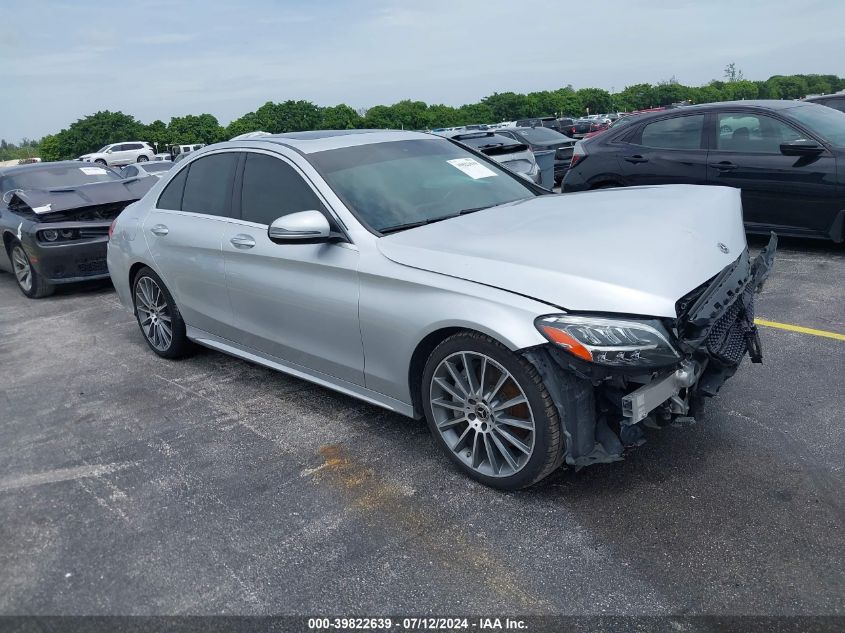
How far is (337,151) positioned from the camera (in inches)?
165

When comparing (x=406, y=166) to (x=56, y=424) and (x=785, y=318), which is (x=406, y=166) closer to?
(x=56, y=424)

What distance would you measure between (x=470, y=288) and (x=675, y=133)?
18.7 feet

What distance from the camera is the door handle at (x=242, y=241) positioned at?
13.8 feet

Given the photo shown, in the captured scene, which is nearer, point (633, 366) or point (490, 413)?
point (633, 366)

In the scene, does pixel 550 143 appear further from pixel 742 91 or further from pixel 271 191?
pixel 742 91

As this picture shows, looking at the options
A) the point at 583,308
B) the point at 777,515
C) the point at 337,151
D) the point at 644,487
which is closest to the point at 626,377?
the point at 583,308

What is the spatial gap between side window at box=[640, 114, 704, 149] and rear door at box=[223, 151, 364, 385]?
513 cm

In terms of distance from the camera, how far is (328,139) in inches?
173

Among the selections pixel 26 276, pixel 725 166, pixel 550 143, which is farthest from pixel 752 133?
pixel 26 276

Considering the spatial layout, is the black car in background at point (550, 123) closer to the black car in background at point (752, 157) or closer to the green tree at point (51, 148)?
the black car in background at point (752, 157)

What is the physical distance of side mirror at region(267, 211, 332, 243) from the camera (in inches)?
139

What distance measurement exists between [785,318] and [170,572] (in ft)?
15.3

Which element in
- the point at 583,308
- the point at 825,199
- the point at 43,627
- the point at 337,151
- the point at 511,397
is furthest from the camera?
the point at 825,199

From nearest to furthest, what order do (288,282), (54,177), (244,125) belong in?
Result: (288,282)
(54,177)
(244,125)
